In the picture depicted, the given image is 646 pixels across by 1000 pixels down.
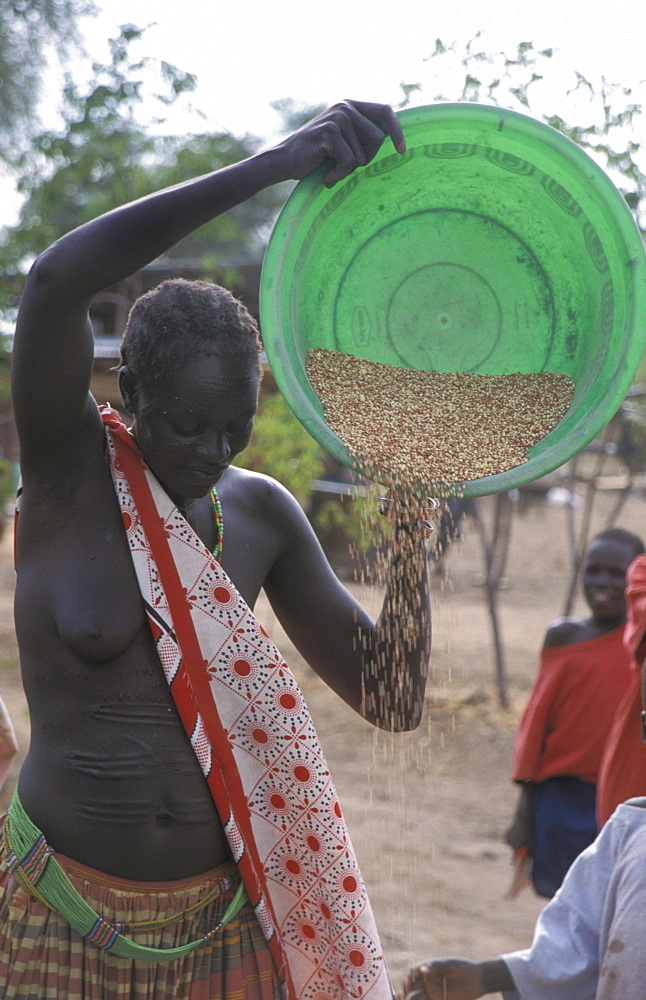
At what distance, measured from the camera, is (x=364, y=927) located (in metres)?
1.66

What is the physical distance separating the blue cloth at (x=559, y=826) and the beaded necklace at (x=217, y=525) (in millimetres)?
2309

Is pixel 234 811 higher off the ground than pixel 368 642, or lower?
lower

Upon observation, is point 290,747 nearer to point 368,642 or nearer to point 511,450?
point 368,642

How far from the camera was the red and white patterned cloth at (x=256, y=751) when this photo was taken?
5.16ft

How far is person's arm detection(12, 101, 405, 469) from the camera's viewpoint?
138 cm

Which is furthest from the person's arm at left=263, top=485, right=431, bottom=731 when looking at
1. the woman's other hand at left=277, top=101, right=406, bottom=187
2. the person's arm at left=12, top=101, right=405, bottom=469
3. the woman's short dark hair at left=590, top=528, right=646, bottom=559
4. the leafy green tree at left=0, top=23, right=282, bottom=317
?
the leafy green tree at left=0, top=23, right=282, bottom=317

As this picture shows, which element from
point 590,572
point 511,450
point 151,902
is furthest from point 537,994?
point 590,572

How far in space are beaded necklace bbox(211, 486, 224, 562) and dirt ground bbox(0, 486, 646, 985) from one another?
608mm

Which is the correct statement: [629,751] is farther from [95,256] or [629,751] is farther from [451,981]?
[95,256]

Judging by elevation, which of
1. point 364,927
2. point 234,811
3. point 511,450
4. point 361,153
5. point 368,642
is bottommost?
point 364,927

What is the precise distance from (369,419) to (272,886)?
0.79 m

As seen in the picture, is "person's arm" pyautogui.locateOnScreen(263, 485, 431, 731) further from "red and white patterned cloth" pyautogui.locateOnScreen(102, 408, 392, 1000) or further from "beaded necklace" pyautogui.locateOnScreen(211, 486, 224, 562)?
"red and white patterned cloth" pyautogui.locateOnScreen(102, 408, 392, 1000)

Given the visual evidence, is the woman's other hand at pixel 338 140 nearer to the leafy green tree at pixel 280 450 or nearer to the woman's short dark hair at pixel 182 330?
the woman's short dark hair at pixel 182 330

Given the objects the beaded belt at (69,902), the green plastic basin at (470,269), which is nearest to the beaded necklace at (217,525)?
the green plastic basin at (470,269)
